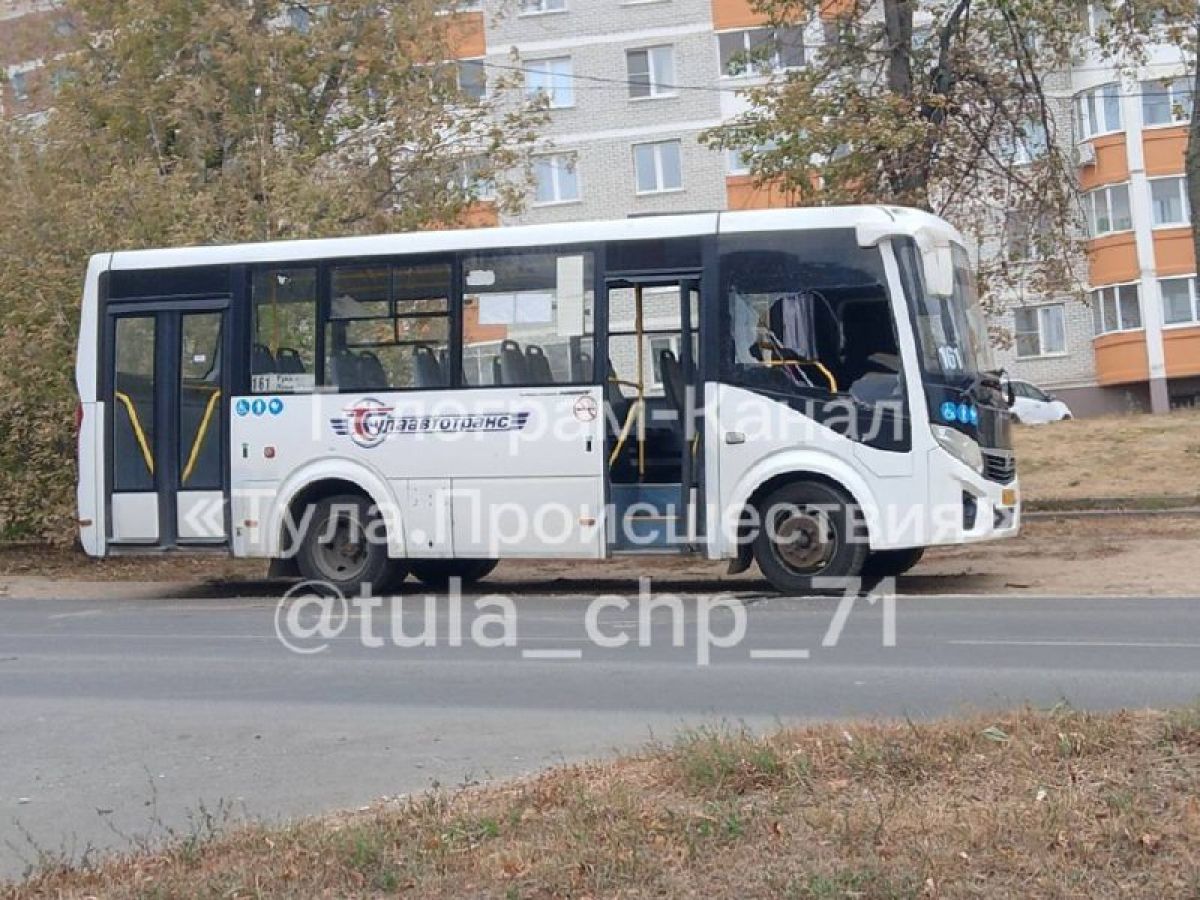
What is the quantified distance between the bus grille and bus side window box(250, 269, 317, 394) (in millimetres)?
6040

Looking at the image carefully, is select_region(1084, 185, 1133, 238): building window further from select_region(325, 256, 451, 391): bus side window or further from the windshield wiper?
select_region(325, 256, 451, 391): bus side window

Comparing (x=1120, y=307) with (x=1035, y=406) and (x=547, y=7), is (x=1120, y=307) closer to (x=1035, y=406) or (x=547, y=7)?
(x=1035, y=406)

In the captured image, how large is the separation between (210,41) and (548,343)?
32.4 ft

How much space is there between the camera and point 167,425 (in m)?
15.5

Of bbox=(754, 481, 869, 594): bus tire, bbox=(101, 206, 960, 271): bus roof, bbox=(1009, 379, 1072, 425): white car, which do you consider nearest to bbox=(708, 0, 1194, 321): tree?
bbox=(101, 206, 960, 271): bus roof

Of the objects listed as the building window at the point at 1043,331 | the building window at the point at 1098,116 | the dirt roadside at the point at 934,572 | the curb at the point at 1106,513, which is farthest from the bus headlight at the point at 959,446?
the building window at the point at 1043,331

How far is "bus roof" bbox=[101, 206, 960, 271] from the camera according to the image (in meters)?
13.9

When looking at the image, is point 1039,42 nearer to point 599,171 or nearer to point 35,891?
point 35,891

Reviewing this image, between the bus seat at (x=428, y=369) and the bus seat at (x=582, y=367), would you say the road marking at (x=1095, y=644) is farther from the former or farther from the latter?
the bus seat at (x=428, y=369)

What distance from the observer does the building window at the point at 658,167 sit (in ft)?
143

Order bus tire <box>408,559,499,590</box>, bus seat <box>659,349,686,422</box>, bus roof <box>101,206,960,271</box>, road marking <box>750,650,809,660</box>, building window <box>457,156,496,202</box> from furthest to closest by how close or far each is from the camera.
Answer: building window <box>457,156,496,202</box>, bus tire <box>408,559,499,590</box>, bus seat <box>659,349,686,422</box>, bus roof <box>101,206,960,271</box>, road marking <box>750,650,809,660</box>

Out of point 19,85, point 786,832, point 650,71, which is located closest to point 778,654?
point 786,832

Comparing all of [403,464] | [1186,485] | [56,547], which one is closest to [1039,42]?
[1186,485]

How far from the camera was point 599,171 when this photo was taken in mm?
43969
